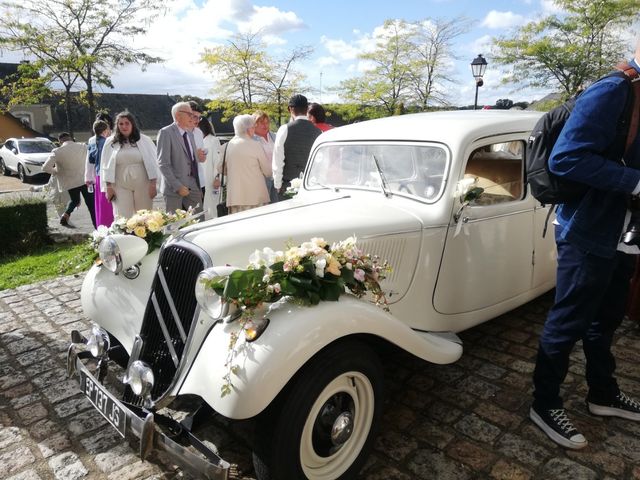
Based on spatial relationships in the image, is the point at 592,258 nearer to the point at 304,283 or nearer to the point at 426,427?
the point at 426,427

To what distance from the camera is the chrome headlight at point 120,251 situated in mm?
2832

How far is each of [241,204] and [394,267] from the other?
3006 millimetres

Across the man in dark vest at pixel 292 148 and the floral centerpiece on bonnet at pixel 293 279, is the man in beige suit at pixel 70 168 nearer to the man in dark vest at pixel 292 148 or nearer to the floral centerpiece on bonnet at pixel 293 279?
the man in dark vest at pixel 292 148

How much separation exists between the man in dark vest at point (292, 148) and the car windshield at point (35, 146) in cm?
1661

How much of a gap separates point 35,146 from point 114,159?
16192mm

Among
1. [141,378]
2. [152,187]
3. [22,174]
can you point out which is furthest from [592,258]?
[22,174]

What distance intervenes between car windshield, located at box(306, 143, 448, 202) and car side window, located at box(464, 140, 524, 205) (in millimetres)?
439

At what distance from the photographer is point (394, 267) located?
2844mm

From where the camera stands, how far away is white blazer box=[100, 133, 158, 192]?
5125 mm

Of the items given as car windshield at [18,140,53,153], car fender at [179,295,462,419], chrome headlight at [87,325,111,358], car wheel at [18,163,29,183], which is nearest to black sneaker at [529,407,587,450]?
car fender at [179,295,462,419]

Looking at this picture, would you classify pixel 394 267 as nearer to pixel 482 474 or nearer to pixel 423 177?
pixel 423 177

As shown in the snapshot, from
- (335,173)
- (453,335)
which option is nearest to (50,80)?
(335,173)

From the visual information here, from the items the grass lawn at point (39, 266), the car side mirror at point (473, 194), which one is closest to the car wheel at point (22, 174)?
the grass lawn at point (39, 266)

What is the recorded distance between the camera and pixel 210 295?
2.05 metres
